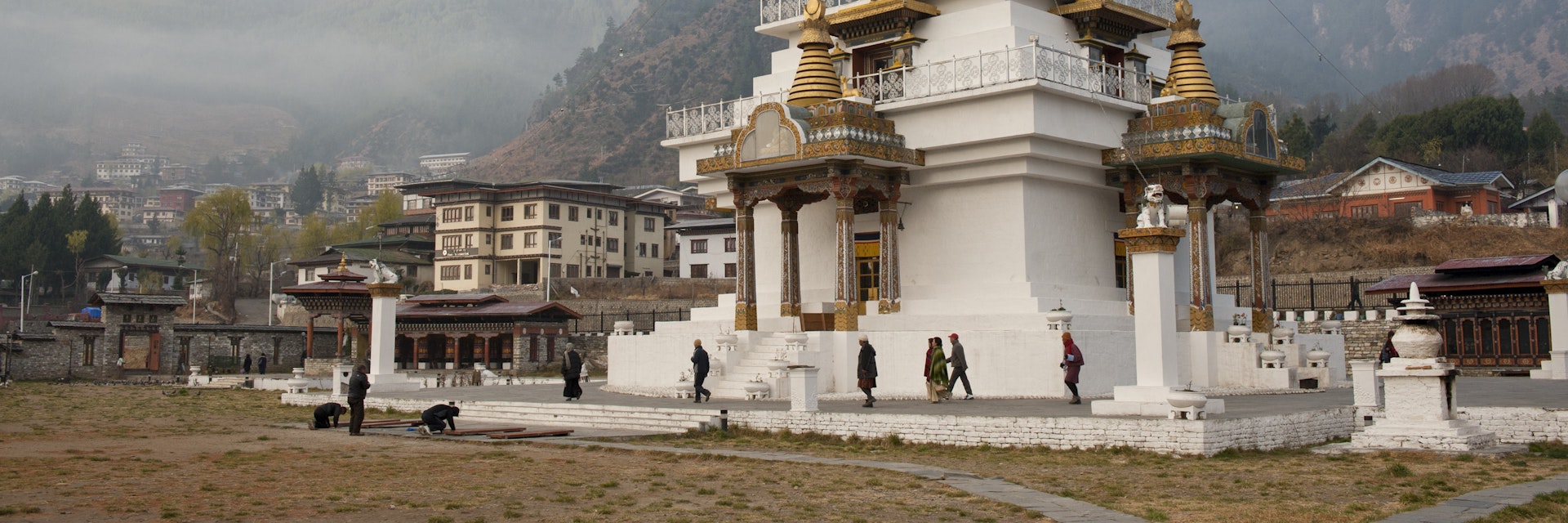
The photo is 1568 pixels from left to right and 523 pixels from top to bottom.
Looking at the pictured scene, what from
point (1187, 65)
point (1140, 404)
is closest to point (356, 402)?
point (1140, 404)

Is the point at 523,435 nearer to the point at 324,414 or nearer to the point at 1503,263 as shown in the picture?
the point at 324,414

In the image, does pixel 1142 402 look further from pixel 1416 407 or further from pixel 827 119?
pixel 827 119

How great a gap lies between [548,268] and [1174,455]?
198 feet

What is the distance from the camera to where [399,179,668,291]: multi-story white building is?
7781cm

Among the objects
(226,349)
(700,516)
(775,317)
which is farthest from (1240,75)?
(700,516)

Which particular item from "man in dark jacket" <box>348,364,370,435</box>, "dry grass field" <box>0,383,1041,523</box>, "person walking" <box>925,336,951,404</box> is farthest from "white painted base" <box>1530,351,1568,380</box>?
"man in dark jacket" <box>348,364,370,435</box>

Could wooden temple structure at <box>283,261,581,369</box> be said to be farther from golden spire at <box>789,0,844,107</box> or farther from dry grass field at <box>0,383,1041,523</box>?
dry grass field at <box>0,383,1041,523</box>

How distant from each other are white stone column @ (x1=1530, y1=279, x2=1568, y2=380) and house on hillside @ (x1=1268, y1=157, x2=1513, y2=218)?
2980 cm

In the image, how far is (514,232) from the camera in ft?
257

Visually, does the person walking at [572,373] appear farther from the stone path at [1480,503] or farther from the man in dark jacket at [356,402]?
the stone path at [1480,503]

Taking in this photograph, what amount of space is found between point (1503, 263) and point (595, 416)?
23461mm

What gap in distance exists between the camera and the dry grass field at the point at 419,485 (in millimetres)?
10492

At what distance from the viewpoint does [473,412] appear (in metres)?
22.2

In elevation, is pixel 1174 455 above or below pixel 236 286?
below
